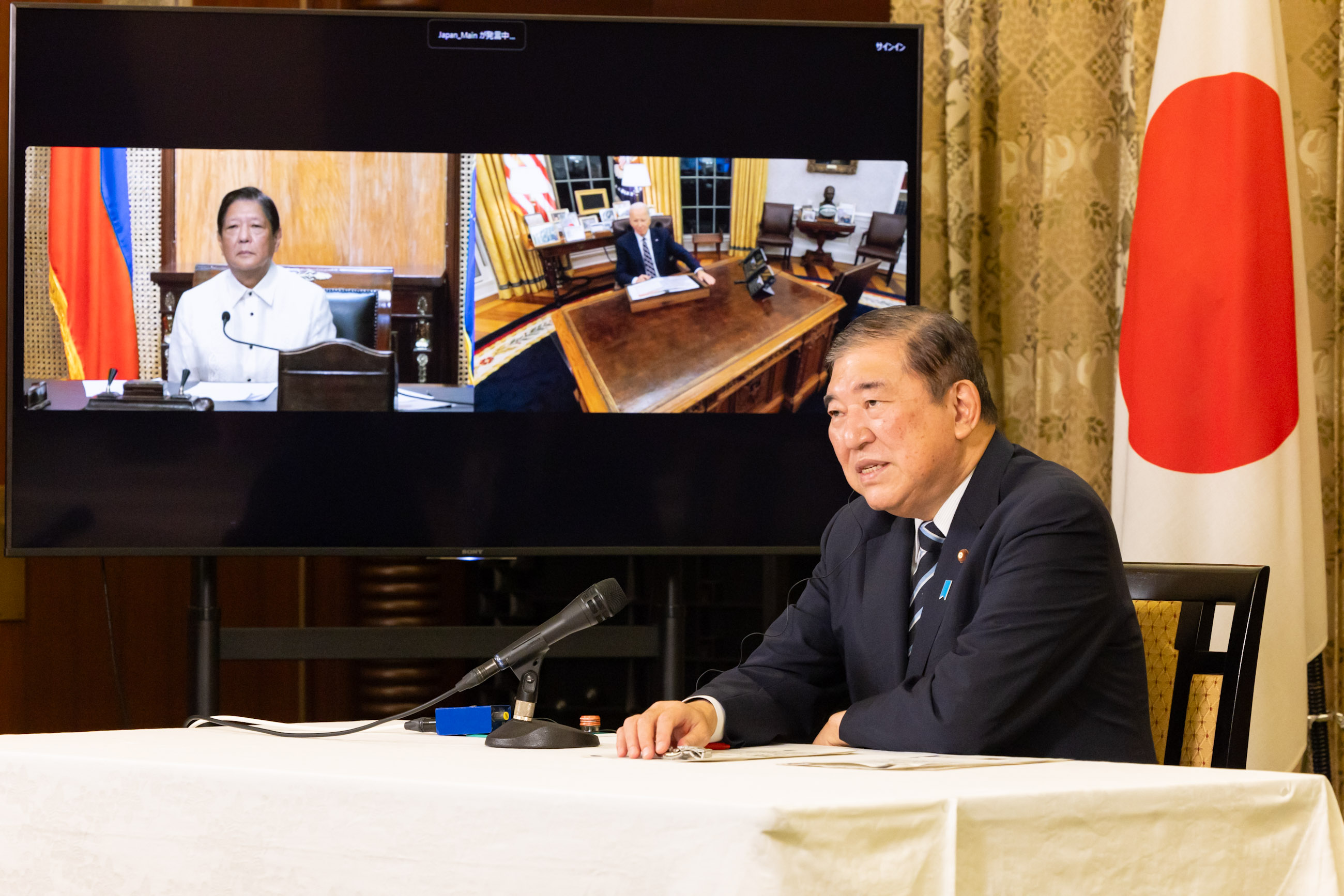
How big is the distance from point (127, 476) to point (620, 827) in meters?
2.17

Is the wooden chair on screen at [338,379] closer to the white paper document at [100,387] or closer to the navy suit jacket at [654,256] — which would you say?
the white paper document at [100,387]

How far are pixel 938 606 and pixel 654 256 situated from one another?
1.46 m

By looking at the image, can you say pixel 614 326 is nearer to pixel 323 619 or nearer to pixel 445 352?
pixel 445 352

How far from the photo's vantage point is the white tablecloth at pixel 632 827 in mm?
997

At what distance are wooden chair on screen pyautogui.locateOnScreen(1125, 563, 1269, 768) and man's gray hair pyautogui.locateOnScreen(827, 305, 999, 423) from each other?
37 centimetres

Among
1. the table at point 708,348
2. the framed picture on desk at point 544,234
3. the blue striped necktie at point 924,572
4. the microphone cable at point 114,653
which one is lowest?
the microphone cable at point 114,653

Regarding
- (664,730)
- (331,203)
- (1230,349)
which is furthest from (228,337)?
(1230,349)

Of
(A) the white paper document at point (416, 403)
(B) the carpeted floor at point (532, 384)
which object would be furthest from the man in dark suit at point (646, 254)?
(A) the white paper document at point (416, 403)

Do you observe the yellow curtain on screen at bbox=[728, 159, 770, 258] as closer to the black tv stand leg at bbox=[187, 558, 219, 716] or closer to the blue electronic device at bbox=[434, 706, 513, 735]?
the black tv stand leg at bbox=[187, 558, 219, 716]

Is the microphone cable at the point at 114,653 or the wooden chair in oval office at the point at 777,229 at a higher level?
the wooden chair in oval office at the point at 777,229

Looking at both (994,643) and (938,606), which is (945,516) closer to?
(938,606)

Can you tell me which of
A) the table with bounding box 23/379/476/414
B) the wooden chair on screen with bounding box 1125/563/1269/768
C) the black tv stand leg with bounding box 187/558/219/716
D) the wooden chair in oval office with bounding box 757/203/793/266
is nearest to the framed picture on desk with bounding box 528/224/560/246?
the table with bounding box 23/379/476/414

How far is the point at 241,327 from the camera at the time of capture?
9.43 ft

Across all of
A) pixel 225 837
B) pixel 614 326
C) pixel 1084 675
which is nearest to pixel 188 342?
pixel 614 326
